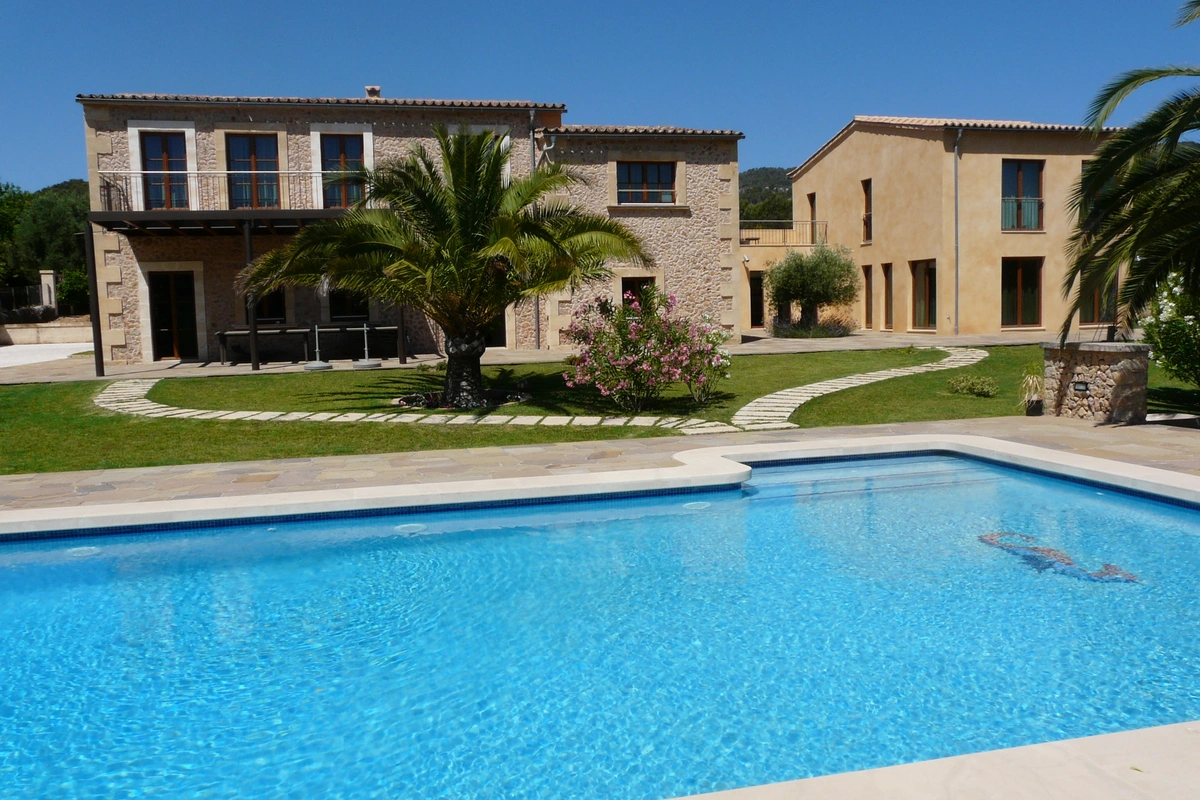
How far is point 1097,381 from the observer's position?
1070 cm

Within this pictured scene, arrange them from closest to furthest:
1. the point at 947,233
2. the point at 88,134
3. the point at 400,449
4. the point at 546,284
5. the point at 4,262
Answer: the point at 400,449, the point at 546,284, the point at 88,134, the point at 947,233, the point at 4,262

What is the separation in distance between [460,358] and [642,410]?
8.85ft

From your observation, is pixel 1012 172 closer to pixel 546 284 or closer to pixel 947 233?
pixel 947 233

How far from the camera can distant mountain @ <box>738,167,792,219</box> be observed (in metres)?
60.0

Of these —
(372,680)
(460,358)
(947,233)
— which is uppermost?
(947,233)

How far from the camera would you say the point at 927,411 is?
12.1 metres

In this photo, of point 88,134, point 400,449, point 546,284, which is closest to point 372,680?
point 400,449

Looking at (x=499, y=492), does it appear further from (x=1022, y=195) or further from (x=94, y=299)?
(x=1022, y=195)

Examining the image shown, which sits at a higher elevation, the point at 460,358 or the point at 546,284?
the point at 546,284

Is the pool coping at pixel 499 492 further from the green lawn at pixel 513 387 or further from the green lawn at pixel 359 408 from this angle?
the green lawn at pixel 513 387

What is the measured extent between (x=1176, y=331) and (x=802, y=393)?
16.3ft

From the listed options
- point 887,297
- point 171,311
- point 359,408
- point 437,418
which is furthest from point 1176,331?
point 171,311

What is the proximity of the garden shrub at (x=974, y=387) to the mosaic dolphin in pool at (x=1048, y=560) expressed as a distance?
717 centimetres

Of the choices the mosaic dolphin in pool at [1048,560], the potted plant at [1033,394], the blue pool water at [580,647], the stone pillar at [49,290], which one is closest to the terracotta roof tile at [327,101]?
the potted plant at [1033,394]
